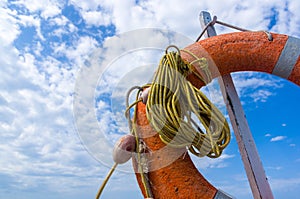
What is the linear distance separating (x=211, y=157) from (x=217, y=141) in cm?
10

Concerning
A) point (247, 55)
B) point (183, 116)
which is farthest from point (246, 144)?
point (183, 116)

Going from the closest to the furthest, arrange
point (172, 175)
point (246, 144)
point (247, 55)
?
1. point (172, 175)
2. point (247, 55)
3. point (246, 144)

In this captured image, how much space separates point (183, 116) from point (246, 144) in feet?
2.41

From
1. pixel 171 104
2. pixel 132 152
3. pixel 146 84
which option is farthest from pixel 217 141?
pixel 146 84

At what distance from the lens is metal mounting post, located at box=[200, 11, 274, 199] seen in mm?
1824

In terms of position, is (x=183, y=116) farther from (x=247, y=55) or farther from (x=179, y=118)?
(x=247, y=55)

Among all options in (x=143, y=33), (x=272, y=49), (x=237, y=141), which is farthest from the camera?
(x=237, y=141)

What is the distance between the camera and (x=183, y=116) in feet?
4.76

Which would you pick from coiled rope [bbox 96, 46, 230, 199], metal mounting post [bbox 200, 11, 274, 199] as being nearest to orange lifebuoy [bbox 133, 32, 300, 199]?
coiled rope [bbox 96, 46, 230, 199]

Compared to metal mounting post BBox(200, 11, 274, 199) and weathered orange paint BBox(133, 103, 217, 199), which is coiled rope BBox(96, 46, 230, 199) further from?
metal mounting post BBox(200, 11, 274, 199)

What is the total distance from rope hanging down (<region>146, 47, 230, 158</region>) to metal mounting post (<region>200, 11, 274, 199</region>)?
586mm

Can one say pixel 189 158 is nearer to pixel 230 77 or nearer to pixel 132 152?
pixel 132 152

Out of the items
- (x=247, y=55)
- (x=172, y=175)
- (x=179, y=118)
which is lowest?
(x=172, y=175)

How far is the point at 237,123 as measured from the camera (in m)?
2.01
